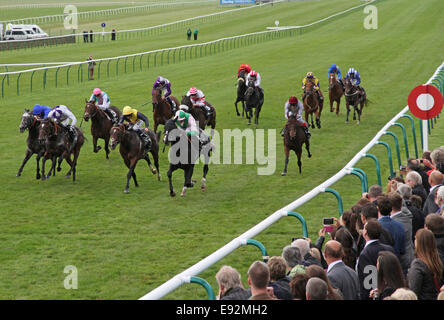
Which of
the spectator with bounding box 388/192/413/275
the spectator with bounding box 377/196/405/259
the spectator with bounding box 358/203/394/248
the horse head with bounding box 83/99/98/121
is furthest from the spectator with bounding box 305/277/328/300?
the horse head with bounding box 83/99/98/121

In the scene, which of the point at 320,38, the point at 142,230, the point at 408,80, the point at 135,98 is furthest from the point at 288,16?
the point at 142,230

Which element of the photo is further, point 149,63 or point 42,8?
point 42,8

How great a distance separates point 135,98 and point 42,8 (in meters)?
53.3

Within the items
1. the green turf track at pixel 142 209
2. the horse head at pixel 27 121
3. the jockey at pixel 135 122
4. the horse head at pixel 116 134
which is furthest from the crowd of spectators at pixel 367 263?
the horse head at pixel 27 121

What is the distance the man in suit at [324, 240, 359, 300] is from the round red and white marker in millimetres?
7669

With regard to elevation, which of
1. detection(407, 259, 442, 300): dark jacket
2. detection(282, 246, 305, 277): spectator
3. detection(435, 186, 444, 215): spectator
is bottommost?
detection(407, 259, 442, 300): dark jacket

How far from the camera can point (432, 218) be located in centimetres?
609

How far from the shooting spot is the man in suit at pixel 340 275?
17.9 ft

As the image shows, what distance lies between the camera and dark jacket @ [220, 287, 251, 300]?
4.64 meters

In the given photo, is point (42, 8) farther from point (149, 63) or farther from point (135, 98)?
point (135, 98)

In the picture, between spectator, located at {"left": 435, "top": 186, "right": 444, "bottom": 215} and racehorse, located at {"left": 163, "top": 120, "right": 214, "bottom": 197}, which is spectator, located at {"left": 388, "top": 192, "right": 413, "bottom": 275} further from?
racehorse, located at {"left": 163, "top": 120, "right": 214, "bottom": 197}

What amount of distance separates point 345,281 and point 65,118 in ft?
32.7

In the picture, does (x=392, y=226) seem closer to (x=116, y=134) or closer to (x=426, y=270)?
(x=426, y=270)

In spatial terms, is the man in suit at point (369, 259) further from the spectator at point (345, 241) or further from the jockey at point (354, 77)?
the jockey at point (354, 77)
